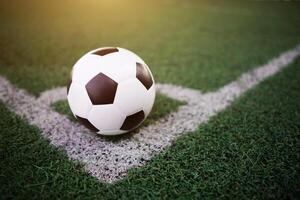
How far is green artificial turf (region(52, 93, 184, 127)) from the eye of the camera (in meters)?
2.85

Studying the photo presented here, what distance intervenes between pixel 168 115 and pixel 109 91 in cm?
83

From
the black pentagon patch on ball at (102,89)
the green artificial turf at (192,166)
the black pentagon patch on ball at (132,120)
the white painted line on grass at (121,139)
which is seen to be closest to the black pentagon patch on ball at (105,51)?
the black pentagon patch on ball at (102,89)

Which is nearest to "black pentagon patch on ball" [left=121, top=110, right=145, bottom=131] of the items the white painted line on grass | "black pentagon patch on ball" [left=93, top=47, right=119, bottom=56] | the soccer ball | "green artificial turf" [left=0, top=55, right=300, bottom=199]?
the soccer ball

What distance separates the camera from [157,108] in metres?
3.02

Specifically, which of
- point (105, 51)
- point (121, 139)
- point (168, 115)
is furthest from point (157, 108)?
point (105, 51)

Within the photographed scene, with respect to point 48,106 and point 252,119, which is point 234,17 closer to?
point 252,119

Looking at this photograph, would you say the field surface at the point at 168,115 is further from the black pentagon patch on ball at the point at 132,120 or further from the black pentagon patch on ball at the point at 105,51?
the black pentagon patch on ball at the point at 105,51

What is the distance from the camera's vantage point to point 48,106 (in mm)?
2986

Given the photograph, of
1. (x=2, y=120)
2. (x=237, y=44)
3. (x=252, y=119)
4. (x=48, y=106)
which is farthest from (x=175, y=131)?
(x=237, y=44)

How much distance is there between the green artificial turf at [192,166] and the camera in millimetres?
2014

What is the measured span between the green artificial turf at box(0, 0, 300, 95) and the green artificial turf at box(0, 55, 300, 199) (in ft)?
2.89

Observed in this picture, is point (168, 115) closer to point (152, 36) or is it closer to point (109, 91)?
point (109, 91)

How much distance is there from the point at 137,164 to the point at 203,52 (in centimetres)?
264

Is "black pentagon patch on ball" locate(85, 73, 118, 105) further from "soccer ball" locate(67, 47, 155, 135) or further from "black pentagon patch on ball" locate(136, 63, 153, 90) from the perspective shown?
"black pentagon patch on ball" locate(136, 63, 153, 90)
